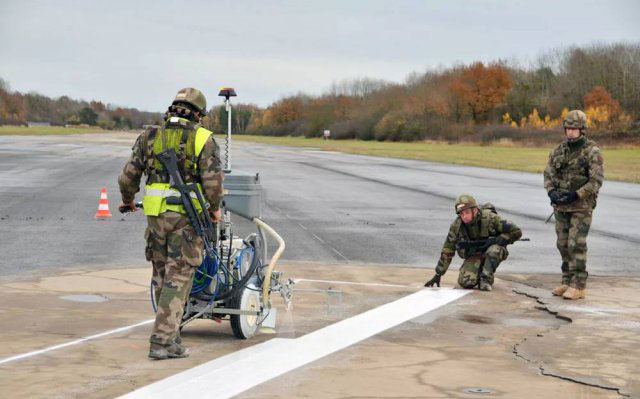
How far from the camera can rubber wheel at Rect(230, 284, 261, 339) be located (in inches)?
308

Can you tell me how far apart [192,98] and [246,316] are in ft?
6.08

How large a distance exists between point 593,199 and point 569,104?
110943 mm

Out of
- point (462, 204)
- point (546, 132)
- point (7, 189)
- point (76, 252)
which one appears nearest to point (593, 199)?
point (462, 204)

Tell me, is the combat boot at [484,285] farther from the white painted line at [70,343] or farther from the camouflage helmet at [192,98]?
the camouflage helmet at [192,98]

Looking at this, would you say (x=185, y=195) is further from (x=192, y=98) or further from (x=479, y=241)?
(x=479, y=241)

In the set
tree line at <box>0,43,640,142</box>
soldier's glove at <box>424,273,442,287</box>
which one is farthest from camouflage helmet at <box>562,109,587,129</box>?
tree line at <box>0,43,640,142</box>

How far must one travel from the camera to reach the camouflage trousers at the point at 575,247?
10.8 m

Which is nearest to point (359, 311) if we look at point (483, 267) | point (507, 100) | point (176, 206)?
point (483, 267)

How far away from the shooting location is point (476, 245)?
444 inches

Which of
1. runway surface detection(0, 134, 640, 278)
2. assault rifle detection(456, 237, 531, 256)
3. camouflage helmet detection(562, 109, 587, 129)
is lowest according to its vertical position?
runway surface detection(0, 134, 640, 278)

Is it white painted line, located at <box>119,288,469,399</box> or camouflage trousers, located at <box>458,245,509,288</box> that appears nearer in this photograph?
white painted line, located at <box>119,288,469,399</box>

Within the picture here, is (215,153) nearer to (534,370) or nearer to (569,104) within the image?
(534,370)

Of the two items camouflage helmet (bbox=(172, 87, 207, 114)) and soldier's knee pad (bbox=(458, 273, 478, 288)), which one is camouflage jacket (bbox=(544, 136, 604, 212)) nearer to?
soldier's knee pad (bbox=(458, 273, 478, 288))

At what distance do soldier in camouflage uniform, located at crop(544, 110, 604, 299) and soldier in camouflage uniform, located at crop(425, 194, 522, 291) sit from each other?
0.64 m
